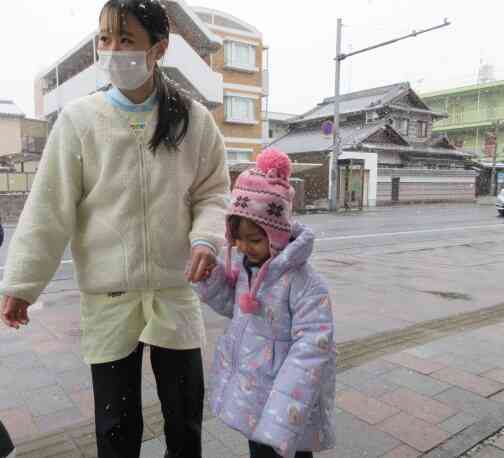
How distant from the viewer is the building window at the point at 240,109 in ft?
94.1

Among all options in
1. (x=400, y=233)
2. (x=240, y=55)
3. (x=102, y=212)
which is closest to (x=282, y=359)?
(x=102, y=212)

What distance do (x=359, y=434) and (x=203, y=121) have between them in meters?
1.77

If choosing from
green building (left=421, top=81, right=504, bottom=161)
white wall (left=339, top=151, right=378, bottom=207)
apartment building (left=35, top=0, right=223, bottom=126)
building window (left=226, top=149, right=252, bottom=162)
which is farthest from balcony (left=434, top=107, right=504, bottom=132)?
apartment building (left=35, top=0, right=223, bottom=126)

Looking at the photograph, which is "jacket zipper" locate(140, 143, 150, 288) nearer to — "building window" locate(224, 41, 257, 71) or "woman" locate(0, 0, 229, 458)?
"woman" locate(0, 0, 229, 458)

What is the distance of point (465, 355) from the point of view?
12.3 feet

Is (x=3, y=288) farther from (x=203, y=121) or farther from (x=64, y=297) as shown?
(x=64, y=297)

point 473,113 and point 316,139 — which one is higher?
point 473,113

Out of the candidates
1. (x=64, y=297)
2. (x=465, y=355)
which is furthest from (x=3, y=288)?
(x=64, y=297)

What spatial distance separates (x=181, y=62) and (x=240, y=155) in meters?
7.70

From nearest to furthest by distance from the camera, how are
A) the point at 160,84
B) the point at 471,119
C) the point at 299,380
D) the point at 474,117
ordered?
the point at 299,380
the point at 160,84
the point at 474,117
the point at 471,119

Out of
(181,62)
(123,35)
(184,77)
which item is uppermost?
(181,62)

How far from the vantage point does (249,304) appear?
1728 millimetres

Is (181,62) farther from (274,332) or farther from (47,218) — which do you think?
(274,332)

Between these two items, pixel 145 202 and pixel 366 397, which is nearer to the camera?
pixel 145 202
